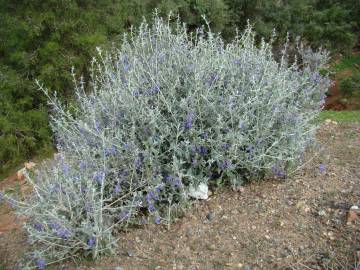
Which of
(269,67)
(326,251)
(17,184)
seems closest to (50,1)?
(17,184)

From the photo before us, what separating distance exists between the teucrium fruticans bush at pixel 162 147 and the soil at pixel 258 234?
119mm

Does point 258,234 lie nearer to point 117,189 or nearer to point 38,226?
point 117,189

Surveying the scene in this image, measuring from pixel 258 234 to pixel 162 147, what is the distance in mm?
911

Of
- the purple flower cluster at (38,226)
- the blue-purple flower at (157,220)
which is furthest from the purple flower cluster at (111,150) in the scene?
the purple flower cluster at (38,226)

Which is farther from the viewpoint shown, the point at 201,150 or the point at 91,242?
the point at 201,150

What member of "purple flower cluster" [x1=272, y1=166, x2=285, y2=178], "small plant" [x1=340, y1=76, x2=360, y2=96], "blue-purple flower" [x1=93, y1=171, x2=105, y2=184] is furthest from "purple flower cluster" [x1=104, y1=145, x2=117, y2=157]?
"small plant" [x1=340, y1=76, x2=360, y2=96]

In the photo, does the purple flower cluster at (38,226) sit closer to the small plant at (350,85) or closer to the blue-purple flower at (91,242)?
the blue-purple flower at (91,242)

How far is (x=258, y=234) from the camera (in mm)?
2965

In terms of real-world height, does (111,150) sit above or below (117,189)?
above

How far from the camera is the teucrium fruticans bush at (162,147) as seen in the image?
9.50ft

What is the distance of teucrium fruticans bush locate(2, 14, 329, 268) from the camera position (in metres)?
2.90

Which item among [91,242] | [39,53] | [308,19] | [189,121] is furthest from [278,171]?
[308,19]

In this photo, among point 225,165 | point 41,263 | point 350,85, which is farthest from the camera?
point 350,85

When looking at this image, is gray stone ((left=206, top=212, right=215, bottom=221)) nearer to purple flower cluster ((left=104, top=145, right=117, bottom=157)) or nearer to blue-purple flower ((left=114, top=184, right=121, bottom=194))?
blue-purple flower ((left=114, top=184, right=121, bottom=194))
